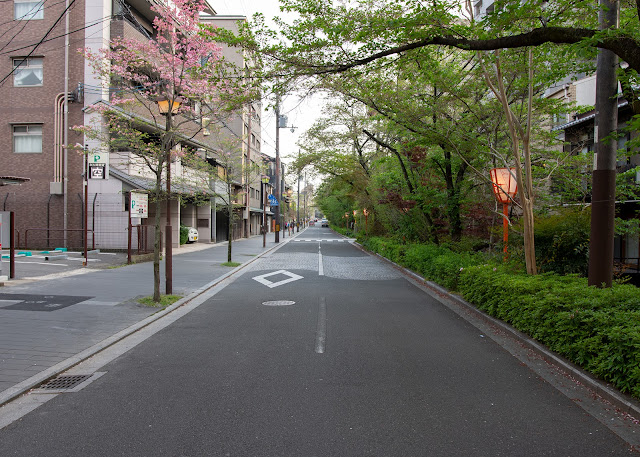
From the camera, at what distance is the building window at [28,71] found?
63.4 ft

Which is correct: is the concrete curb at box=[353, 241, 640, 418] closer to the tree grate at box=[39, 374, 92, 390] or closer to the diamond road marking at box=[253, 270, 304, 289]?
the diamond road marking at box=[253, 270, 304, 289]

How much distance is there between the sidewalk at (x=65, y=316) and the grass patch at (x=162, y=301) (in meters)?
0.16

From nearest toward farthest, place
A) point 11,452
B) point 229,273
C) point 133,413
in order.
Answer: point 11,452 < point 133,413 < point 229,273

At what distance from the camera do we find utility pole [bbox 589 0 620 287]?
5.92 meters

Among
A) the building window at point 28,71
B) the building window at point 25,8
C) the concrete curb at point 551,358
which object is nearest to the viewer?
the concrete curb at point 551,358

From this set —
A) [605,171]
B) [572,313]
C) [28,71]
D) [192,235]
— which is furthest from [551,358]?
[192,235]

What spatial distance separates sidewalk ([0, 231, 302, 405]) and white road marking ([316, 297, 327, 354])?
2954mm

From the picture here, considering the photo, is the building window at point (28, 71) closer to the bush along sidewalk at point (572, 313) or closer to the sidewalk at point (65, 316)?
the sidewalk at point (65, 316)

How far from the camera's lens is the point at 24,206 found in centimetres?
1948

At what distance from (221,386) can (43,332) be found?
3.65m

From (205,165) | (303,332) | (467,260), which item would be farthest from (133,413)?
(205,165)

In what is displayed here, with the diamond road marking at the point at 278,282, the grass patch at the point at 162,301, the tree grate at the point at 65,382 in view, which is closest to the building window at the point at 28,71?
the diamond road marking at the point at 278,282

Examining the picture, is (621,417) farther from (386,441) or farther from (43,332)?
(43,332)

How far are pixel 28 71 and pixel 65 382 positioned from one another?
20.2 m
